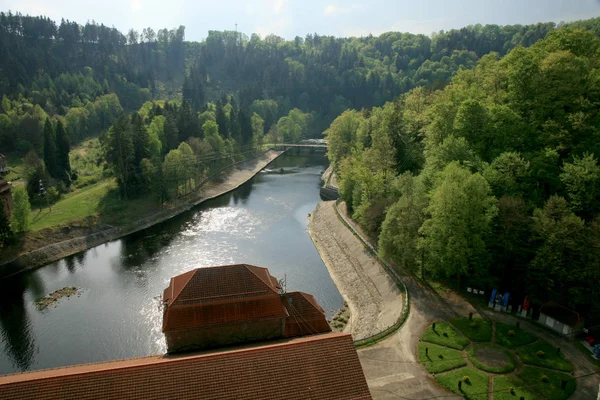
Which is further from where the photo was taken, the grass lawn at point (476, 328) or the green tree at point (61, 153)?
the green tree at point (61, 153)

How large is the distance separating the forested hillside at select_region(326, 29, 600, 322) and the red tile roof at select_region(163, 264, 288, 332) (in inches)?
655

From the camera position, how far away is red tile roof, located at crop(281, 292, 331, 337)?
3092 centimetres

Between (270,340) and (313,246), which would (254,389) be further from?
(313,246)

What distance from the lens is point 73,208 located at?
67625 mm

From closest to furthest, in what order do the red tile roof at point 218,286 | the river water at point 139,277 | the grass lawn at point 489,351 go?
the grass lawn at point 489,351 < the red tile roof at point 218,286 < the river water at point 139,277

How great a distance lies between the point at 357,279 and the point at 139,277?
2576 centimetres

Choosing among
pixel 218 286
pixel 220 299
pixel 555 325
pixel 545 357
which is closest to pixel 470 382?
pixel 545 357

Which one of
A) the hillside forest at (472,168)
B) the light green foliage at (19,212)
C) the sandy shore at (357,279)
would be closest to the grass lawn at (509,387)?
the hillside forest at (472,168)

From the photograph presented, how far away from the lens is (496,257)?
37969 mm

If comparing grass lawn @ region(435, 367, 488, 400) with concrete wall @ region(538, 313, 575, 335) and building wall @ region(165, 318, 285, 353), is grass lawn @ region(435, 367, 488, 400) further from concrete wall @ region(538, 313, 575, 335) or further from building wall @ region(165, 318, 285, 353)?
building wall @ region(165, 318, 285, 353)

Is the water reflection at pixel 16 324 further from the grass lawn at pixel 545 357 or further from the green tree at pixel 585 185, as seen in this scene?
the green tree at pixel 585 185

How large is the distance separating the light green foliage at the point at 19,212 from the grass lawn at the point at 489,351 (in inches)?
2180

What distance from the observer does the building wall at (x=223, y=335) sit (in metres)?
29.0

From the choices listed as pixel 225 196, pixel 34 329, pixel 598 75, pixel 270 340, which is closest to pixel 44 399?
pixel 270 340
